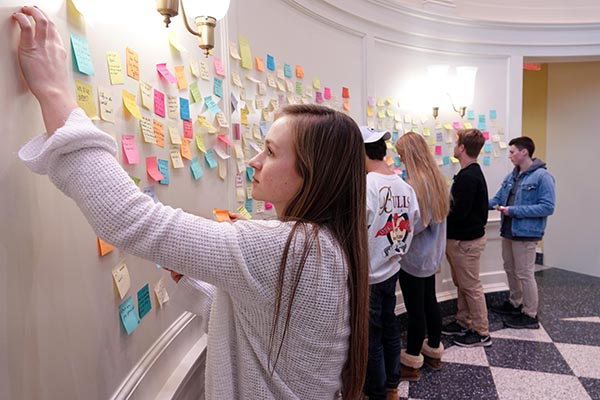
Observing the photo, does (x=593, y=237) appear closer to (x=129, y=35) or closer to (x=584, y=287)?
(x=584, y=287)

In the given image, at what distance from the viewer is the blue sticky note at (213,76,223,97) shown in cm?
157

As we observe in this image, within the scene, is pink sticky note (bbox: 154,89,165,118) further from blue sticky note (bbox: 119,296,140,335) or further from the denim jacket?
the denim jacket

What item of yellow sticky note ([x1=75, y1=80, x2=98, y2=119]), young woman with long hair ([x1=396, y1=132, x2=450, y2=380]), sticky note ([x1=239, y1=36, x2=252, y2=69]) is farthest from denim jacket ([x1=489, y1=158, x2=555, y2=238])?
yellow sticky note ([x1=75, y1=80, x2=98, y2=119])

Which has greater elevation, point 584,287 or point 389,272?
point 389,272

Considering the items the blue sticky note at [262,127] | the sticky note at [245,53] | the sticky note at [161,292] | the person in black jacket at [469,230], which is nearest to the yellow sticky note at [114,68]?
the sticky note at [161,292]

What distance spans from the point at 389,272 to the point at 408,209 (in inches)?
13.3

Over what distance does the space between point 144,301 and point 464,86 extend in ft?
10.4

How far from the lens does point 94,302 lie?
835mm

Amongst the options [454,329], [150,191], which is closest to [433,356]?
[454,329]

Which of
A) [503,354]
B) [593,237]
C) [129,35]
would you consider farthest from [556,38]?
[129,35]

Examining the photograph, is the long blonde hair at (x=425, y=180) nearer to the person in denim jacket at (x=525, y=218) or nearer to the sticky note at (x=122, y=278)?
the person in denim jacket at (x=525, y=218)

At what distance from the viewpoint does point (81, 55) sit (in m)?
0.79

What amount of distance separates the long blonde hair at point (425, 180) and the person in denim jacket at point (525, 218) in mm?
1091

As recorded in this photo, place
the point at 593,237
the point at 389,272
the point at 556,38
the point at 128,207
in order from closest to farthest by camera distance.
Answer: the point at 128,207
the point at 389,272
the point at 556,38
the point at 593,237
